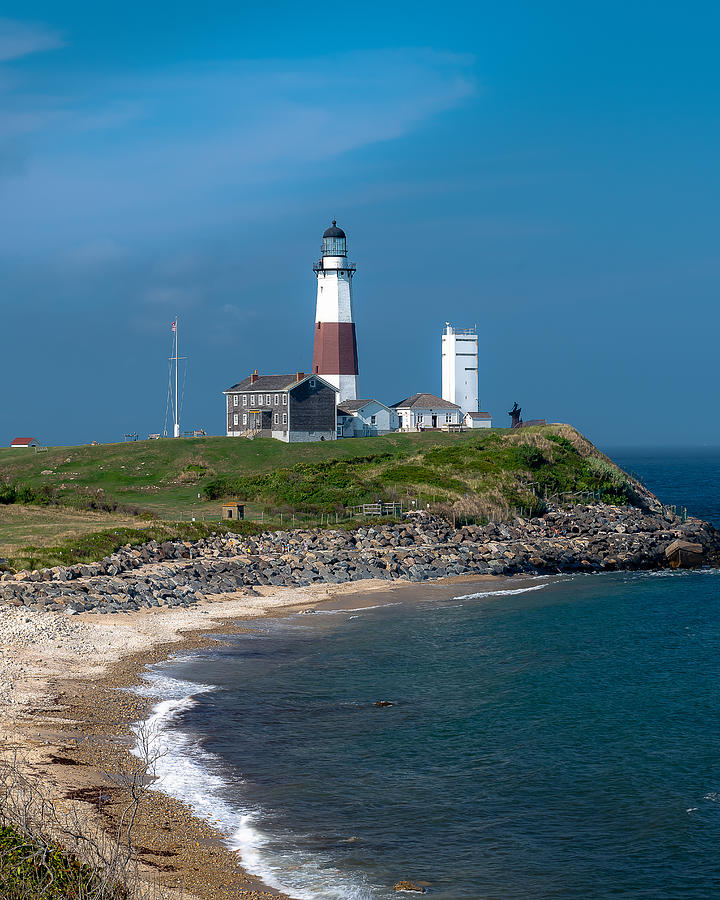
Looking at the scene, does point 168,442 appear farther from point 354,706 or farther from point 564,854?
point 564,854

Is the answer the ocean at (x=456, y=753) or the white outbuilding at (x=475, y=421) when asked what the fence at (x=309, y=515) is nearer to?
the ocean at (x=456, y=753)

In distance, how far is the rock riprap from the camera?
1321 inches

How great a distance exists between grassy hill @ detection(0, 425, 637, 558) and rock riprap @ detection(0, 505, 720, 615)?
3464 millimetres

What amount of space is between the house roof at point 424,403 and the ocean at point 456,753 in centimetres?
6186

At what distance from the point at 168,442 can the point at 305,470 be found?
17461 millimetres

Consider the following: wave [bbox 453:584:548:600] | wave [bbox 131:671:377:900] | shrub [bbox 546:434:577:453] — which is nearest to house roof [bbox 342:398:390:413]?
shrub [bbox 546:434:577:453]

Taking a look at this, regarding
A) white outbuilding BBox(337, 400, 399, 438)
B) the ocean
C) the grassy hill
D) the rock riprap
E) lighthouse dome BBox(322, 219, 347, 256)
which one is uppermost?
lighthouse dome BBox(322, 219, 347, 256)

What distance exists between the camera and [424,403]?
9569 cm

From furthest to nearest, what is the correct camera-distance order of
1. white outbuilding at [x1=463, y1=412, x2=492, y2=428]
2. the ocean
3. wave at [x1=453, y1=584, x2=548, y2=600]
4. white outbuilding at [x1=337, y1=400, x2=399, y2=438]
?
1. white outbuilding at [x1=463, y1=412, x2=492, y2=428]
2. white outbuilding at [x1=337, y1=400, x2=399, y2=438]
3. wave at [x1=453, y1=584, x2=548, y2=600]
4. the ocean

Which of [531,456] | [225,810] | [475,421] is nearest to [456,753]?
[225,810]

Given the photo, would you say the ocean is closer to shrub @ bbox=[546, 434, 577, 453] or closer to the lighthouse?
shrub @ bbox=[546, 434, 577, 453]

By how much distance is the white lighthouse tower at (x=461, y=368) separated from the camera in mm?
98250

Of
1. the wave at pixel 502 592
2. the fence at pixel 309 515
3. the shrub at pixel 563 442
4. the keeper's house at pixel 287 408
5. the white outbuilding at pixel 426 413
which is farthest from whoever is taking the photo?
the white outbuilding at pixel 426 413

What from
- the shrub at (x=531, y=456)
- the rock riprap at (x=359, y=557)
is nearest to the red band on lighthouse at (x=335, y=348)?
the shrub at (x=531, y=456)
